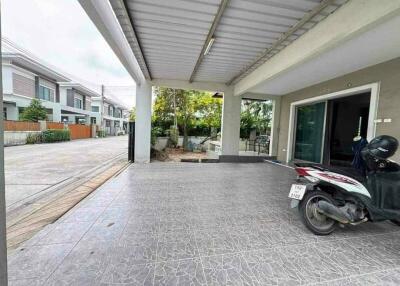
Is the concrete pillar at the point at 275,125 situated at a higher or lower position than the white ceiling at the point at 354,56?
lower

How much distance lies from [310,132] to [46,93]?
19.5 meters

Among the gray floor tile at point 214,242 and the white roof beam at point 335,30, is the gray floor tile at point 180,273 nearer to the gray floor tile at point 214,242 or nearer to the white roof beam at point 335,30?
the gray floor tile at point 214,242

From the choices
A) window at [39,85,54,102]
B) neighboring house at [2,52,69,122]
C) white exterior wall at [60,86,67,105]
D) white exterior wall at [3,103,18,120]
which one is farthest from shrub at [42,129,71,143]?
white exterior wall at [60,86,67,105]

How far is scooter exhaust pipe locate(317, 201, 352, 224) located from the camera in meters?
2.18

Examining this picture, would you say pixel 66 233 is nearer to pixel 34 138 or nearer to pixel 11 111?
pixel 34 138

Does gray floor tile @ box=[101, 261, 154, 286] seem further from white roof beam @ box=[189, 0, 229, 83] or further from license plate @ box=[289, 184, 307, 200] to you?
white roof beam @ box=[189, 0, 229, 83]

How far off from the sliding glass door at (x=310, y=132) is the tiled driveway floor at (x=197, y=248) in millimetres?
3728

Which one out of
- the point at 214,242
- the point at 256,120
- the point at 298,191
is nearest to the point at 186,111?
the point at 256,120

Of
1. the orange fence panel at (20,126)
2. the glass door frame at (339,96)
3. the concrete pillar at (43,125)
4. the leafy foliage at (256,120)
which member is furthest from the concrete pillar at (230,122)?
the concrete pillar at (43,125)

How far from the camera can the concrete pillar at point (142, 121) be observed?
6.78 m

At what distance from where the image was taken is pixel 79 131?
17.9 meters

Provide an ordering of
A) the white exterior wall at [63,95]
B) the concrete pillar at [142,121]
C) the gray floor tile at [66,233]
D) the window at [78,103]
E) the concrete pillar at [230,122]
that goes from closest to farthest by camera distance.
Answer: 1. the gray floor tile at [66,233]
2. the concrete pillar at [142,121]
3. the concrete pillar at [230,122]
4. the white exterior wall at [63,95]
5. the window at [78,103]

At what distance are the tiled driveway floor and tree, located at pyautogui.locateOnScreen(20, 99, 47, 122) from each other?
13.6m

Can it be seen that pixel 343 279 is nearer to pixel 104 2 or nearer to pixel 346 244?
pixel 346 244
